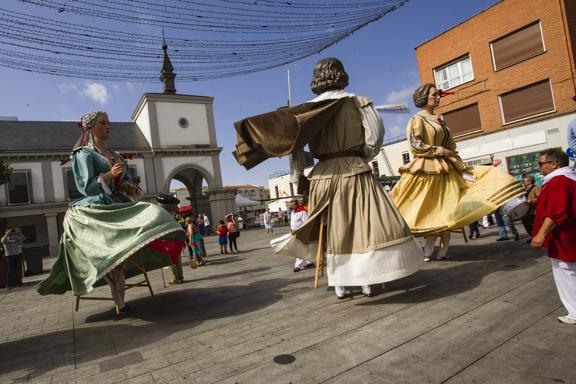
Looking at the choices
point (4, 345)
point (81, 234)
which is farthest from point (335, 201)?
point (4, 345)

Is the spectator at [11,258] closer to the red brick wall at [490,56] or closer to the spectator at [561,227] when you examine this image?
the spectator at [561,227]

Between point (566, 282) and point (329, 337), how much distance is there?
1.67 metres

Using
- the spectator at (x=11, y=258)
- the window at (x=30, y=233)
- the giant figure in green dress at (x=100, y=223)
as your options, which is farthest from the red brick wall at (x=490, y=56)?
the window at (x=30, y=233)

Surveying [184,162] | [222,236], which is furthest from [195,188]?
[222,236]

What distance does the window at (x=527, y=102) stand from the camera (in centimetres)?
1566

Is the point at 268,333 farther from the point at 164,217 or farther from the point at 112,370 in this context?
the point at 164,217

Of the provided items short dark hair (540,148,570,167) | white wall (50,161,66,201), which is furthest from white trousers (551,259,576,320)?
white wall (50,161,66,201)

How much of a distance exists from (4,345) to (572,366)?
4.28 m

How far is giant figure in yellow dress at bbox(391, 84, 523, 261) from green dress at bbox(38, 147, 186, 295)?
2886mm

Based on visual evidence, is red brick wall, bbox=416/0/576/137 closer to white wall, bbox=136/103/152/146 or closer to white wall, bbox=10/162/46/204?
white wall, bbox=136/103/152/146

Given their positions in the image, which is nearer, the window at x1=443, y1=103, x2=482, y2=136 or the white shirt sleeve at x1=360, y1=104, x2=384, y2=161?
the white shirt sleeve at x1=360, y1=104, x2=384, y2=161

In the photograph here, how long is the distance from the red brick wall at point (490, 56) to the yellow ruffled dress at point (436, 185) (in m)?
14.8

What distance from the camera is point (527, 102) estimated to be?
16.4 m

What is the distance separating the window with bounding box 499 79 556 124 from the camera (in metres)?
15.7
